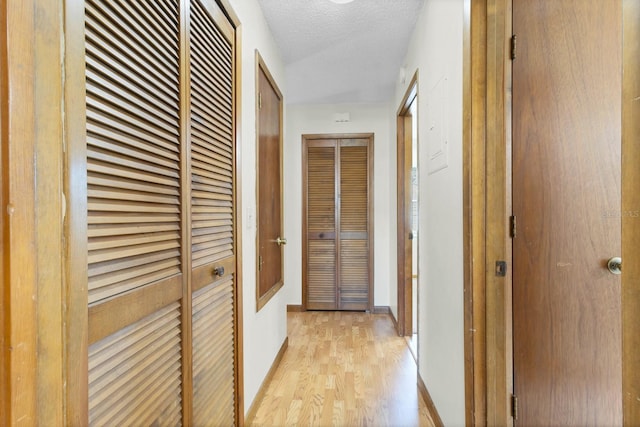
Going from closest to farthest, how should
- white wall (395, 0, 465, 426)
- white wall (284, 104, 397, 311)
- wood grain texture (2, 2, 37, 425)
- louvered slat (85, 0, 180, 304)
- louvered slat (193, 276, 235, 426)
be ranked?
wood grain texture (2, 2, 37, 425) < louvered slat (85, 0, 180, 304) < louvered slat (193, 276, 235, 426) < white wall (395, 0, 465, 426) < white wall (284, 104, 397, 311)

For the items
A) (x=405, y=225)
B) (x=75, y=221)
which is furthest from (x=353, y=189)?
(x=75, y=221)

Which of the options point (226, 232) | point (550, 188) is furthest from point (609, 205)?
point (226, 232)

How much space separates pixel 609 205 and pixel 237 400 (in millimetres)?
1656

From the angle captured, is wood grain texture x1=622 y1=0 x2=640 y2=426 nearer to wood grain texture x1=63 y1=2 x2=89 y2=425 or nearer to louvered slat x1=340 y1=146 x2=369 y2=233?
wood grain texture x1=63 y1=2 x2=89 y2=425

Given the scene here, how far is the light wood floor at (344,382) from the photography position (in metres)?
1.98

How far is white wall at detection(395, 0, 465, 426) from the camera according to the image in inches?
61.7

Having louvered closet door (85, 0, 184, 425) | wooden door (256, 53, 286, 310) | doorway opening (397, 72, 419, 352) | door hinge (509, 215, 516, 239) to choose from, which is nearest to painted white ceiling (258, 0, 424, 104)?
wooden door (256, 53, 286, 310)

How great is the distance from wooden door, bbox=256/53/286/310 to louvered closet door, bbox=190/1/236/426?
536mm

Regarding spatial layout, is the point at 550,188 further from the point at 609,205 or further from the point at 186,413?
the point at 186,413

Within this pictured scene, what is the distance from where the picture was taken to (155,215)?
980 mm

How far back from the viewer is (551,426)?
121 cm

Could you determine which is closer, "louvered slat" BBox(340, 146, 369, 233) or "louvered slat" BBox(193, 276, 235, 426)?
"louvered slat" BBox(193, 276, 235, 426)

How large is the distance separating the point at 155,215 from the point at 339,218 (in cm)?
327

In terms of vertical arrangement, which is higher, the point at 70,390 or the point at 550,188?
the point at 550,188
